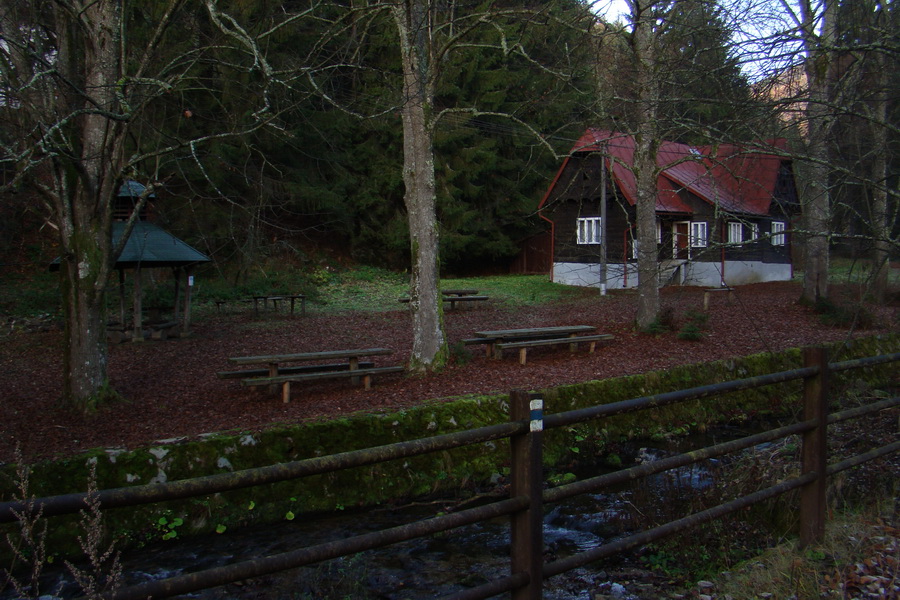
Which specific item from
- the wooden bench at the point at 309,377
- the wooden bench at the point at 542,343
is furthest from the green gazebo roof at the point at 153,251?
the wooden bench at the point at 542,343

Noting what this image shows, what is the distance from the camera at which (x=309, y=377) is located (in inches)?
391

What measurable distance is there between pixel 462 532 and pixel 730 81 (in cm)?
501

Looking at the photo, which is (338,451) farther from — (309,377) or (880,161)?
(880,161)

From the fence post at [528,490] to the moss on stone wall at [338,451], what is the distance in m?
4.03

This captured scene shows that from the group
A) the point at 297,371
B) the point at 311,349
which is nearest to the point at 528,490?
the point at 297,371

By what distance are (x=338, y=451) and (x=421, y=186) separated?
4653mm

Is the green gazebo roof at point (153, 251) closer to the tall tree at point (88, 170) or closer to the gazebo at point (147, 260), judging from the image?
the gazebo at point (147, 260)

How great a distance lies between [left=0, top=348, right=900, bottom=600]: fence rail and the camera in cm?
214

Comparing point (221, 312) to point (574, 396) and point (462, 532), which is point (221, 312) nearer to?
point (574, 396)

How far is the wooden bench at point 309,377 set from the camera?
30.7 feet

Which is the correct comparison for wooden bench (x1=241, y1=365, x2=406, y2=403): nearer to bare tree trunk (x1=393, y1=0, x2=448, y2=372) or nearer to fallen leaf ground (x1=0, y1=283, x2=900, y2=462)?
fallen leaf ground (x1=0, y1=283, x2=900, y2=462)

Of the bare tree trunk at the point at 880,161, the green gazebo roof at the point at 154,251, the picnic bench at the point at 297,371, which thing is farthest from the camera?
the green gazebo roof at the point at 154,251

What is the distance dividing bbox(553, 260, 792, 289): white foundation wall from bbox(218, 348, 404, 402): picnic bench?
1542 centimetres

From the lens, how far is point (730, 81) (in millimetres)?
6438
